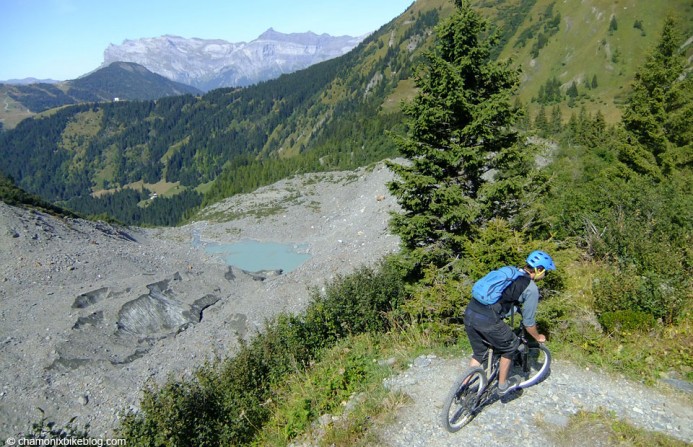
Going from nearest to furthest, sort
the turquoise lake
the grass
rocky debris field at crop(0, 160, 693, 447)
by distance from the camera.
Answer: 1. the grass
2. rocky debris field at crop(0, 160, 693, 447)
3. the turquoise lake

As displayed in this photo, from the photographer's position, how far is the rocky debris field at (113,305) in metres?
15.8

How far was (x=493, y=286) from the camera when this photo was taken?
20.5 ft

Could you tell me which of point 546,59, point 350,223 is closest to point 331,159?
point 350,223

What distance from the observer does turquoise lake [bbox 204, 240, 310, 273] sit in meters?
41.0

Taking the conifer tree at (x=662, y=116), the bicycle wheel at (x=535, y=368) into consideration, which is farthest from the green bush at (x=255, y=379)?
the conifer tree at (x=662, y=116)

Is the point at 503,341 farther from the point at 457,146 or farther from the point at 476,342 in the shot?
the point at 457,146

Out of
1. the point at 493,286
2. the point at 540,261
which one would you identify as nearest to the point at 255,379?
the point at 493,286

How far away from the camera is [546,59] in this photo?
138 meters

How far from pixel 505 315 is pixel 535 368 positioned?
2.19 metres

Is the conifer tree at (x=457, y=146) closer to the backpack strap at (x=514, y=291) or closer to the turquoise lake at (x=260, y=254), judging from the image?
the backpack strap at (x=514, y=291)

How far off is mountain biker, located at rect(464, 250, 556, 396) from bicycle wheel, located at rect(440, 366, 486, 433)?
273mm

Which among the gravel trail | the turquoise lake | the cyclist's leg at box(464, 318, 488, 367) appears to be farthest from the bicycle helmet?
the turquoise lake

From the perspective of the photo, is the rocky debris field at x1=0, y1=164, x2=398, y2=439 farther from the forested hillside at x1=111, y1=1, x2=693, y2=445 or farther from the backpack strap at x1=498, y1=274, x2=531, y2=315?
the backpack strap at x1=498, y1=274, x2=531, y2=315

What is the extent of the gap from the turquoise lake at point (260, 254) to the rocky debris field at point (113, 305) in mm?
1610
